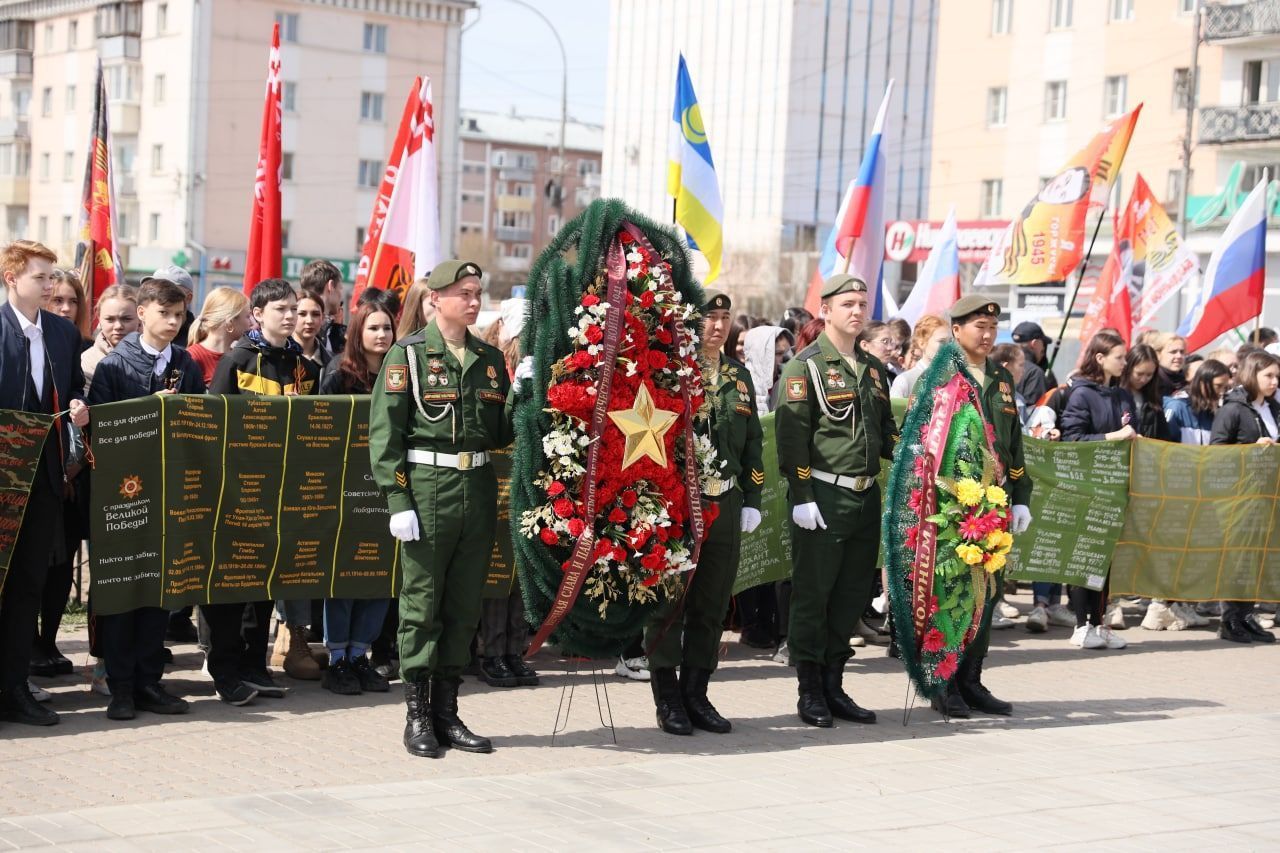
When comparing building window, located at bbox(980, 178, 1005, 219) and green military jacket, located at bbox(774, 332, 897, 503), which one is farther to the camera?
building window, located at bbox(980, 178, 1005, 219)

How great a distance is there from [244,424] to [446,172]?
203 feet

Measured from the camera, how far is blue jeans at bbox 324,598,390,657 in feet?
29.1

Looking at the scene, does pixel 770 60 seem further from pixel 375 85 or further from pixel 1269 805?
pixel 1269 805

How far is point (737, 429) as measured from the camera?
8.34 m

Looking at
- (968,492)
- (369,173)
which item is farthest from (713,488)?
(369,173)

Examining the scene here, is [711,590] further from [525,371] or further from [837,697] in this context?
[525,371]

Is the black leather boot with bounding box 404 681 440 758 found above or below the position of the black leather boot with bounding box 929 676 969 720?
above

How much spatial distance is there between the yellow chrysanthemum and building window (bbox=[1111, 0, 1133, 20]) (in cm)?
4793

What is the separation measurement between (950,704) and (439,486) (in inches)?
125

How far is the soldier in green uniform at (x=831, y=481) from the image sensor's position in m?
8.56

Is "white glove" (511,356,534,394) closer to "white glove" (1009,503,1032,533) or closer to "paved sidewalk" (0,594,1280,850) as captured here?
"paved sidewalk" (0,594,1280,850)

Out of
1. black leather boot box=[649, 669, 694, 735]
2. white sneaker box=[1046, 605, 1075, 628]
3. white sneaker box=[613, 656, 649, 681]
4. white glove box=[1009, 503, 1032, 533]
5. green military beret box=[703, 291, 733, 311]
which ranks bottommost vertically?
white sneaker box=[1046, 605, 1075, 628]

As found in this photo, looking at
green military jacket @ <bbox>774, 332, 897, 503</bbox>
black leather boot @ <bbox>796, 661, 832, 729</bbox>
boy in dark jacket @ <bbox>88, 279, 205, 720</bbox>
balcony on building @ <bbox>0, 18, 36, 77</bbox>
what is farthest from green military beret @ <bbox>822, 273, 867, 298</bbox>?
balcony on building @ <bbox>0, 18, 36, 77</bbox>

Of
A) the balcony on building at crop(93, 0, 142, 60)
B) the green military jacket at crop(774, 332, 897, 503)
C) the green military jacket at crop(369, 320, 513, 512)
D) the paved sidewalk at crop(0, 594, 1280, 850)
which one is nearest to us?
the paved sidewalk at crop(0, 594, 1280, 850)
